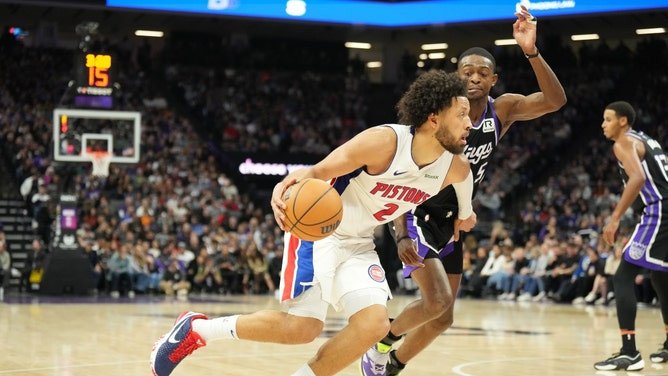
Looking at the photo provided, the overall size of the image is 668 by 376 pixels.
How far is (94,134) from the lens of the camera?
58.3ft

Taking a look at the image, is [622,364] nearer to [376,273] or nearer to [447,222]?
[447,222]

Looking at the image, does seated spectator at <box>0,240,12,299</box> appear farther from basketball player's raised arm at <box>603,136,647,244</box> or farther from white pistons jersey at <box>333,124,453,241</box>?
white pistons jersey at <box>333,124,453,241</box>

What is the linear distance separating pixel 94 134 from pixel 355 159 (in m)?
13.4

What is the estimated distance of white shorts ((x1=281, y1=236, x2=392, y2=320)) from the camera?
206 inches

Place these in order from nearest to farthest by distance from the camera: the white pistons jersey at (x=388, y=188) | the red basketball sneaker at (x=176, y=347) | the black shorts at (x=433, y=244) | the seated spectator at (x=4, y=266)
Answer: the white pistons jersey at (x=388, y=188)
the red basketball sneaker at (x=176, y=347)
the black shorts at (x=433, y=244)
the seated spectator at (x=4, y=266)

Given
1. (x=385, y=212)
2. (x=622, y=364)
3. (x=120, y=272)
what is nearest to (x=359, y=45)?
(x=120, y=272)

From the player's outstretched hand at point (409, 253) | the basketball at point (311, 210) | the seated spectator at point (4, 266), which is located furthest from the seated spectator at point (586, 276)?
the basketball at point (311, 210)

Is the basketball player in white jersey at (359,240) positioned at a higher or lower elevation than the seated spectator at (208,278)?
higher

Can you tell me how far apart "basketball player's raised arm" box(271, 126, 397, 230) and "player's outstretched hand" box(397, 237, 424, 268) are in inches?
35.6

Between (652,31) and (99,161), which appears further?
(652,31)

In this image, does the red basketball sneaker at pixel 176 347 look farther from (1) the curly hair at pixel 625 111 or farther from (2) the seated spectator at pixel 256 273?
(2) the seated spectator at pixel 256 273

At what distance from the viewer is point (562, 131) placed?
27.3 meters

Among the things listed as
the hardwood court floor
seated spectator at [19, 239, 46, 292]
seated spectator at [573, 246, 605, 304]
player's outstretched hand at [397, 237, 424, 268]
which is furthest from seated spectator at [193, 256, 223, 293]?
player's outstretched hand at [397, 237, 424, 268]

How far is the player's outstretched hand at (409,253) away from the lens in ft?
19.7
